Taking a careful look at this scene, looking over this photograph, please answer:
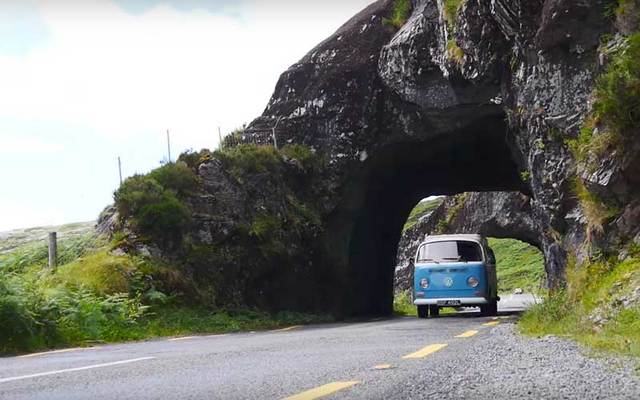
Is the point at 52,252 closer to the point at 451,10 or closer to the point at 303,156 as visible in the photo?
the point at 303,156

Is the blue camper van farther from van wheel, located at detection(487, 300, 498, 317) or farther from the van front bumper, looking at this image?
van wheel, located at detection(487, 300, 498, 317)

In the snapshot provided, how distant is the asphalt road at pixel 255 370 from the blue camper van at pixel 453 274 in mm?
9492

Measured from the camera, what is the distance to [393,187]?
29.1 meters

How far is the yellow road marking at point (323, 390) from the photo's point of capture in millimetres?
5347

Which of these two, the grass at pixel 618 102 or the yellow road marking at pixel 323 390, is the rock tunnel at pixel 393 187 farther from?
the yellow road marking at pixel 323 390

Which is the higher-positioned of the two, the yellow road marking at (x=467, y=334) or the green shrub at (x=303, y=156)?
the green shrub at (x=303, y=156)

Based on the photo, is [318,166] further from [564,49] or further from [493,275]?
[564,49]

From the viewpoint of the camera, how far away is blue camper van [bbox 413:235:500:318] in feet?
68.0

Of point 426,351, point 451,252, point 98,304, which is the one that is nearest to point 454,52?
point 451,252

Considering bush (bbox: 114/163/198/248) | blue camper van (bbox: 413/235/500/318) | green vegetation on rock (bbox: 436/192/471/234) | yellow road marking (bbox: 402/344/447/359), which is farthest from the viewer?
green vegetation on rock (bbox: 436/192/471/234)

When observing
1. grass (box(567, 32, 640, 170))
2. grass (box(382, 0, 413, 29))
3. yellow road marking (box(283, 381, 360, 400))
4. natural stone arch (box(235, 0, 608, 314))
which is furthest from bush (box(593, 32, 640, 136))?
grass (box(382, 0, 413, 29))

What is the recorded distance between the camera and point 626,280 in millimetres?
11328

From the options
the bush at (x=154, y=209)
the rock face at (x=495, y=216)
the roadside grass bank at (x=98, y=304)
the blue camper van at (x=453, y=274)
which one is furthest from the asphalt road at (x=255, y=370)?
the rock face at (x=495, y=216)

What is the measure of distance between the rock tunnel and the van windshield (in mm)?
4006
